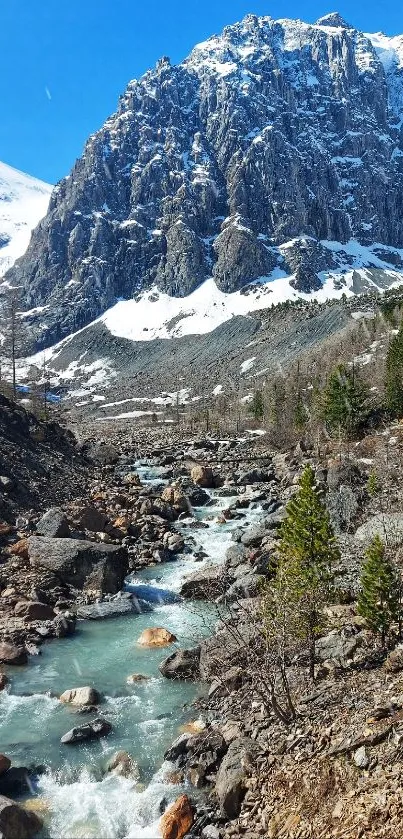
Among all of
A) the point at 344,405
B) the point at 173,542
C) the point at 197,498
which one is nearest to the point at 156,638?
the point at 173,542

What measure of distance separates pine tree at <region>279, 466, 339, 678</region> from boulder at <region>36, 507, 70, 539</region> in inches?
512

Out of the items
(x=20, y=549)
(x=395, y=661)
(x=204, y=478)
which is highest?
(x=20, y=549)

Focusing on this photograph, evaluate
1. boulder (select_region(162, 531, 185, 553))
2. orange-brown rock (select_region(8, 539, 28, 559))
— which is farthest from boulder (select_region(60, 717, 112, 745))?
boulder (select_region(162, 531, 185, 553))

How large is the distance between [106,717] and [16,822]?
4.83m

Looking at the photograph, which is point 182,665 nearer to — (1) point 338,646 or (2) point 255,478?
(1) point 338,646

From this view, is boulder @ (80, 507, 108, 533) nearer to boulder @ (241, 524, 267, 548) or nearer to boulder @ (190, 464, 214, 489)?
boulder @ (241, 524, 267, 548)

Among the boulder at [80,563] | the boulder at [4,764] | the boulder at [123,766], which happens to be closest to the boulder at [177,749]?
the boulder at [123,766]

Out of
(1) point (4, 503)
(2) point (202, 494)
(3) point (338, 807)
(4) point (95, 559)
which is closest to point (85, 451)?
(2) point (202, 494)

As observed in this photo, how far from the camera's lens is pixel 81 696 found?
55.8 feet

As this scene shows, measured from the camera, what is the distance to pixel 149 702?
55.7 ft

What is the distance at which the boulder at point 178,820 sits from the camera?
1166cm

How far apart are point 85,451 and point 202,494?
53.4ft

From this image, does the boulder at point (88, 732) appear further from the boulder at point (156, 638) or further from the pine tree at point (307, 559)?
the pine tree at point (307, 559)

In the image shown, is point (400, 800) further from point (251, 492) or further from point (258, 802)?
point (251, 492)
